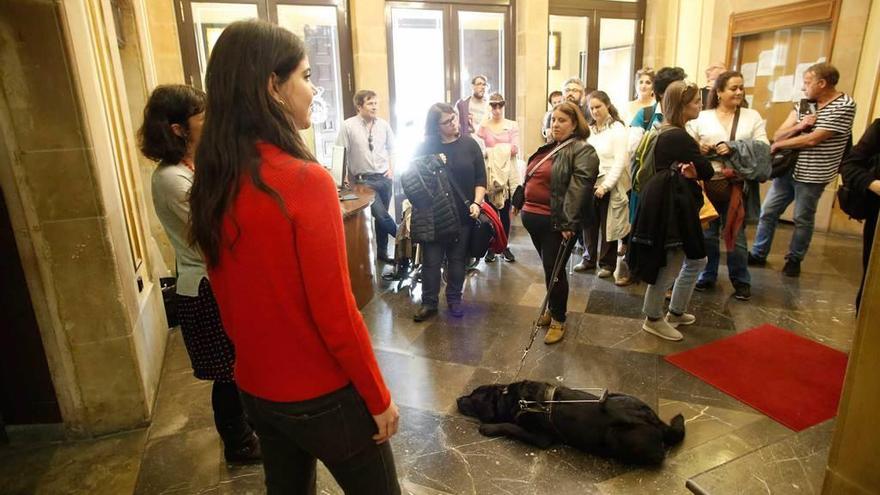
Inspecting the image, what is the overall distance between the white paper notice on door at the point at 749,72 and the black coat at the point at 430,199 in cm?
507

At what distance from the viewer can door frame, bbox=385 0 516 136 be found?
6286mm

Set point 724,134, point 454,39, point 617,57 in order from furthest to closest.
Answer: point 617,57 → point 454,39 → point 724,134

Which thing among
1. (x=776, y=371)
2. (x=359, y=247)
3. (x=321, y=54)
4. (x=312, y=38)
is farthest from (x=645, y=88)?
(x=312, y=38)

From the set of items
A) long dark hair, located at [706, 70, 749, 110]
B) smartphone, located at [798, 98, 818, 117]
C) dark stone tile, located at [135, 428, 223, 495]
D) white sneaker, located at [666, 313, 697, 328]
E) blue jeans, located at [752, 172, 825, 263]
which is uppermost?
long dark hair, located at [706, 70, 749, 110]

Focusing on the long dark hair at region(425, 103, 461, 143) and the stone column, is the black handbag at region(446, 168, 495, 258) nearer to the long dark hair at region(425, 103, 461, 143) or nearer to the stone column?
the long dark hair at region(425, 103, 461, 143)

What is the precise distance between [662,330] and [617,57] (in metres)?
5.53

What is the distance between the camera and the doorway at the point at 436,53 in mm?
6379

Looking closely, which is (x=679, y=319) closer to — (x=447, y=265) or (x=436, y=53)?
(x=447, y=265)

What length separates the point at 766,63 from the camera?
20.7ft

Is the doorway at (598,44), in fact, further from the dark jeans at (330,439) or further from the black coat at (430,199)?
the dark jeans at (330,439)

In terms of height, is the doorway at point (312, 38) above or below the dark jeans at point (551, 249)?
above

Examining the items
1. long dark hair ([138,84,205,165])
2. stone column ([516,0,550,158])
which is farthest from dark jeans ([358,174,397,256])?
long dark hair ([138,84,205,165])

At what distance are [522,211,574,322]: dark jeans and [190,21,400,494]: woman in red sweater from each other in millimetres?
2315

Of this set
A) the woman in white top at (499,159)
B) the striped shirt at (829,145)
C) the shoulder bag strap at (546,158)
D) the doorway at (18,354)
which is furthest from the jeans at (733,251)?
the doorway at (18,354)
